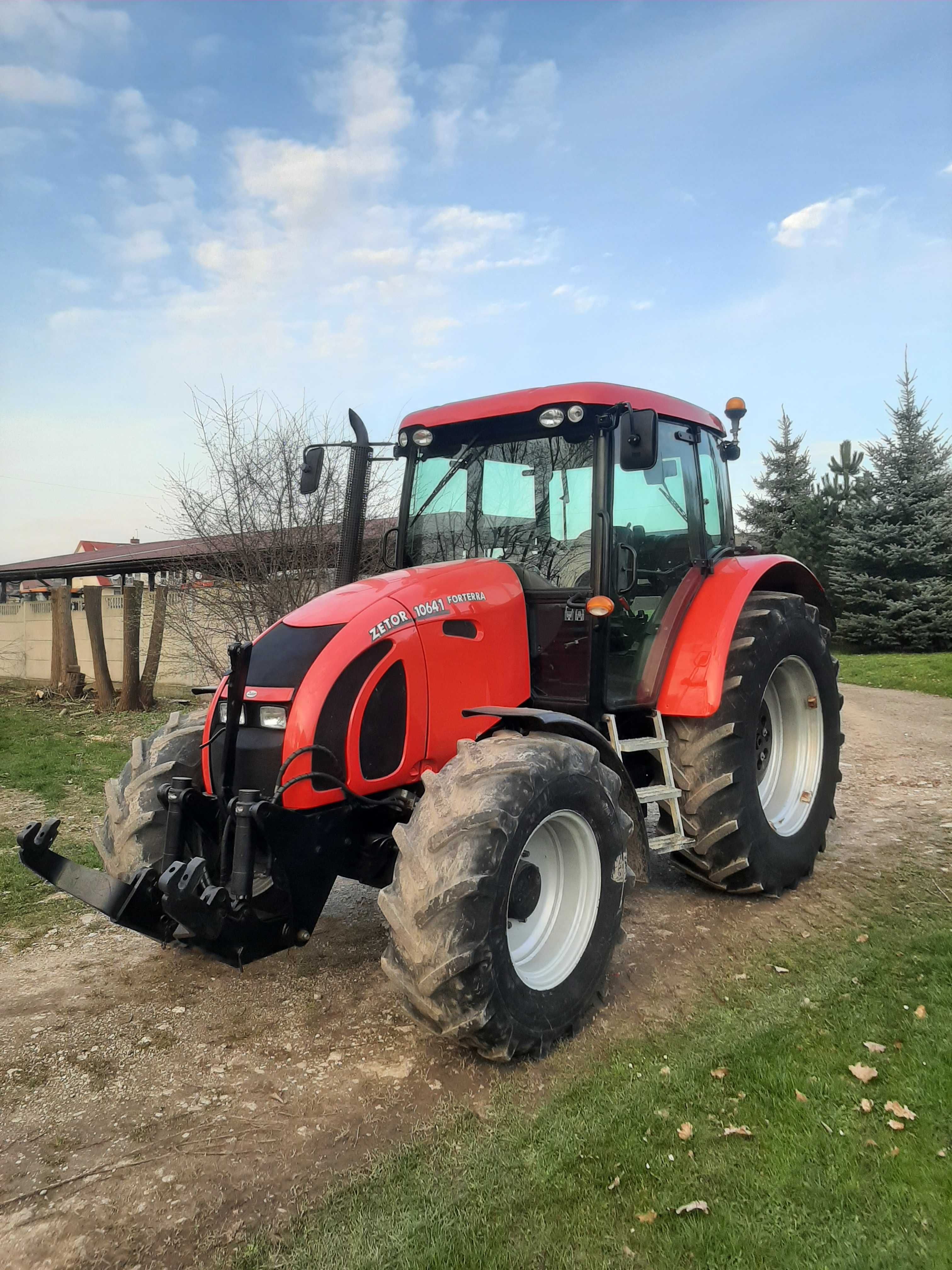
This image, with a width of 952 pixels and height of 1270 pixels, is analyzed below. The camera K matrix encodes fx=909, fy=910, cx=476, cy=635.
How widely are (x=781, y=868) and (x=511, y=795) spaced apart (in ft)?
8.12

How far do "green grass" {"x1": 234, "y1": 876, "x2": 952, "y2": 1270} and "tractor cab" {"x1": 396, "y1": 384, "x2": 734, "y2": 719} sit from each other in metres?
1.69

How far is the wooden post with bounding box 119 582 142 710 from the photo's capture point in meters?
12.8

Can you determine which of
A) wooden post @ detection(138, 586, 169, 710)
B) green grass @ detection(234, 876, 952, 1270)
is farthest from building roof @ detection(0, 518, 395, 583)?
green grass @ detection(234, 876, 952, 1270)

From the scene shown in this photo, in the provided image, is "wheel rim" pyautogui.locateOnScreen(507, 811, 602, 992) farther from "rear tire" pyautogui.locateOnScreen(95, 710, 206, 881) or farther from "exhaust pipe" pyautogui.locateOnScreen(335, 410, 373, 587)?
"exhaust pipe" pyautogui.locateOnScreen(335, 410, 373, 587)

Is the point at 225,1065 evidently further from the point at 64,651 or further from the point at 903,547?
the point at 903,547

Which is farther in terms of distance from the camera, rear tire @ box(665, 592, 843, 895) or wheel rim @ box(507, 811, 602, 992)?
rear tire @ box(665, 592, 843, 895)

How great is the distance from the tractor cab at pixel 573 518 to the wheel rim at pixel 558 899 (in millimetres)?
833

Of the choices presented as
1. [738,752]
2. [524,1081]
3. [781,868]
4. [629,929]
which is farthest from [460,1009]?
[781,868]

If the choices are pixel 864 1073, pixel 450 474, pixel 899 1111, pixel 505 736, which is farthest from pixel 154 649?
pixel 899 1111

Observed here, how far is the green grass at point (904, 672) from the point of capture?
53.4ft

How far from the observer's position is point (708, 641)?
4.76 metres

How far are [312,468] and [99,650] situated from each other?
9.60 metres

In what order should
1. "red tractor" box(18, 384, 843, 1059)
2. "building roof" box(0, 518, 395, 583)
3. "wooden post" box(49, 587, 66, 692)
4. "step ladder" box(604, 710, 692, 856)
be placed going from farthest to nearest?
"wooden post" box(49, 587, 66, 692) → "building roof" box(0, 518, 395, 583) → "step ladder" box(604, 710, 692, 856) → "red tractor" box(18, 384, 843, 1059)

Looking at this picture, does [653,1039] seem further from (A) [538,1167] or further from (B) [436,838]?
(B) [436,838]
